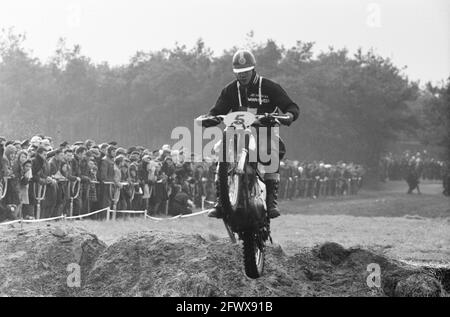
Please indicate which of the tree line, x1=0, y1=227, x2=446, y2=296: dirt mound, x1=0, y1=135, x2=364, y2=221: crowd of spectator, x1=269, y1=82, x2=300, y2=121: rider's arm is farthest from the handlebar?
the tree line

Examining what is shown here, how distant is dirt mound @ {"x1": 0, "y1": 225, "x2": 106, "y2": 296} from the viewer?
32.1ft

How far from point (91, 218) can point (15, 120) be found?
50.5 ft

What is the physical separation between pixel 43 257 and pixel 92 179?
9.09 metres

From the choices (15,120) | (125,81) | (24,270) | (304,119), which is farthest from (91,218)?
(304,119)

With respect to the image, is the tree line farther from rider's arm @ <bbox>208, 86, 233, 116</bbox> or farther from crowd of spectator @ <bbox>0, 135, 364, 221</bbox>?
rider's arm @ <bbox>208, 86, 233, 116</bbox>

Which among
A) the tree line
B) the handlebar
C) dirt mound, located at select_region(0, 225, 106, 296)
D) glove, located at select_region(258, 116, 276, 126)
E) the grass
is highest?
the tree line

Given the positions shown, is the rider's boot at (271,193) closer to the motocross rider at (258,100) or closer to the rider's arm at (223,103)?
the motocross rider at (258,100)

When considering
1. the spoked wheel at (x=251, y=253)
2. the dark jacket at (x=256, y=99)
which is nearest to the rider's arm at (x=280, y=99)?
the dark jacket at (x=256, y=99)

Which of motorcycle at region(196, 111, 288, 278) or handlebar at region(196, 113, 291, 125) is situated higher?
handlebar at region(196, 113, 291, 125)

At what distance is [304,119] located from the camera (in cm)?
5181

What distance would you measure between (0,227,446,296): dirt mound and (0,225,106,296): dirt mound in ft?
0.04

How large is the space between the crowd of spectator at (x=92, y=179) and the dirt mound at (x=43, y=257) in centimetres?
385

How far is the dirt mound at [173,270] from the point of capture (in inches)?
387
